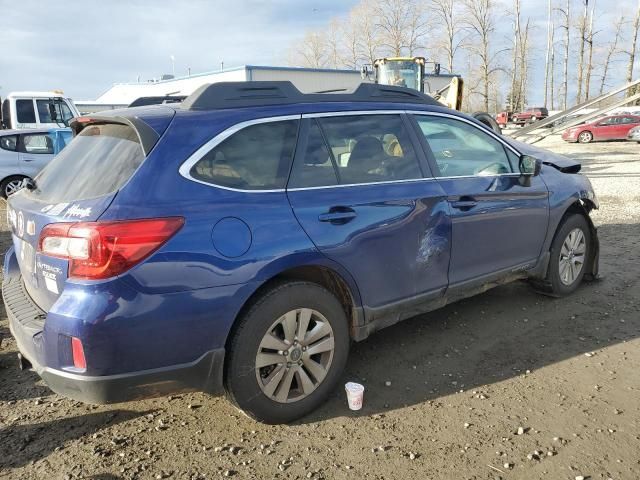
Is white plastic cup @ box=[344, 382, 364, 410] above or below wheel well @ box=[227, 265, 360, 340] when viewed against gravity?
below

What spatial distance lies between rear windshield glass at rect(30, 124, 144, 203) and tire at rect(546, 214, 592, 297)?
11.9 feet

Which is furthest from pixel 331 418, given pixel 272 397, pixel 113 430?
pixel 113 430

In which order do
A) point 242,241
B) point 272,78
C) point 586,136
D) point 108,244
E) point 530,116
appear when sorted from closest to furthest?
point 108,244 → point 242,241 → point 586,136 → point 272,78 → point 530,116

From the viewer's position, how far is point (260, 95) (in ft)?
10.1

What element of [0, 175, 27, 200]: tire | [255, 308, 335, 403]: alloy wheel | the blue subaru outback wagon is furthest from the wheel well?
[0, 175, 27, 200]: tire

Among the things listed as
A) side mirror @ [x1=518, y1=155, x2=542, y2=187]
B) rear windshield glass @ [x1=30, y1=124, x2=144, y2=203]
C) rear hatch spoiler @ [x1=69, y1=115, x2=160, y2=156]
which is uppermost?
rear hatch spoiler @ [x1=69, y1=115, x2=160, y2=156]

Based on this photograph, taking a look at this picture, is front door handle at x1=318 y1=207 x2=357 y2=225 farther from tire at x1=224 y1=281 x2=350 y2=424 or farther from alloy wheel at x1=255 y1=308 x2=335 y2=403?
alloy wheel at x1=255 y1=308 x2=335 y2=403

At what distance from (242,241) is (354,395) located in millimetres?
1171

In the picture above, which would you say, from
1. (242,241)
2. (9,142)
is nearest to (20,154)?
(9,142)

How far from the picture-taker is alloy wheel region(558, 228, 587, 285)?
4.74 m

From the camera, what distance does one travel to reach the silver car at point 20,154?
1162 cm

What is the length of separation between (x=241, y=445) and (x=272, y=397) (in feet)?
0.97

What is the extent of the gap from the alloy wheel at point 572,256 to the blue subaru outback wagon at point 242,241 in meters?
1.21

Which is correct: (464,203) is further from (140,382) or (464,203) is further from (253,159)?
(140,382)
